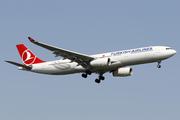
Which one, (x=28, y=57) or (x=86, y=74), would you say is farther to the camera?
(x=28, y=57)

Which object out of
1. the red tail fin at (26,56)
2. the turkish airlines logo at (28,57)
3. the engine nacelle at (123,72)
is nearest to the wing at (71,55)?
the engine nacelle at (123,72)

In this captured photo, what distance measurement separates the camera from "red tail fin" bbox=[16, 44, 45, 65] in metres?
52.6

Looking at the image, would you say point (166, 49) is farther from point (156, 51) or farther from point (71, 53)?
point (71, 53)

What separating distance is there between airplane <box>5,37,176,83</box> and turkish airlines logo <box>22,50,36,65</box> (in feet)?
7.41

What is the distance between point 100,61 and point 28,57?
1416cm

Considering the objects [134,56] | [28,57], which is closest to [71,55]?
[134,56]

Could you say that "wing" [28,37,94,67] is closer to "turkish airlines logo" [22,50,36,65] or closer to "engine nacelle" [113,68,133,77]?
"engine nacelle" [113,68,133,77]

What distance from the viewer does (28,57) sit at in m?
53.4

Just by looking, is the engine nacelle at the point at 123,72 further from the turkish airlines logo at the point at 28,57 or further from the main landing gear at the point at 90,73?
the turkish airlines logo at the point at 28,57

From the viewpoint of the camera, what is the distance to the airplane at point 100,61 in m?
44.2

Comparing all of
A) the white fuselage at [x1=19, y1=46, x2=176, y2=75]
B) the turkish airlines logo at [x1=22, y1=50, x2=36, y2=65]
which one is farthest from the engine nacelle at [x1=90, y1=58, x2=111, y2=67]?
the turkish airlines logo at [x1=22, y1=50, x2=36, y2=65]

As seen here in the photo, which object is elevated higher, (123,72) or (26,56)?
(26,56)

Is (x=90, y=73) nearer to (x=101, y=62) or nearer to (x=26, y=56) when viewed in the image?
(x=101, y=62)

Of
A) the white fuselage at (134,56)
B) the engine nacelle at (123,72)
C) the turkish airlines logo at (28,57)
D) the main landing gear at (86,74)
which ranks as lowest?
the main landing gear at (86,74)
